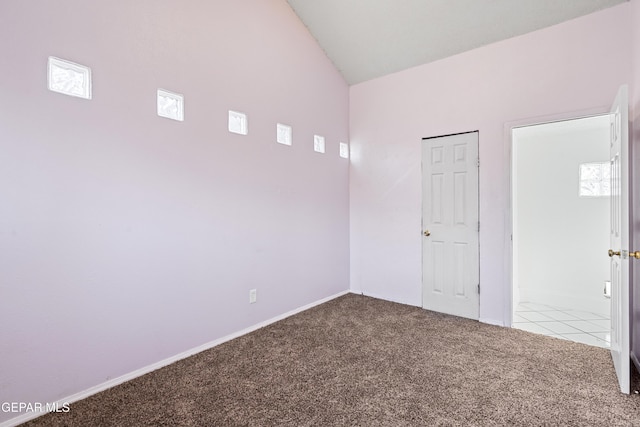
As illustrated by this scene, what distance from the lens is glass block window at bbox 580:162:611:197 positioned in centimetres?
394

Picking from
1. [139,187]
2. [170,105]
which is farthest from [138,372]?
[170,105]

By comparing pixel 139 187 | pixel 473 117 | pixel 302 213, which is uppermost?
pixel 473 117

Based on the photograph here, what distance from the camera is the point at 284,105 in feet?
11.6

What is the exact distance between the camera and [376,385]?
2148 mm

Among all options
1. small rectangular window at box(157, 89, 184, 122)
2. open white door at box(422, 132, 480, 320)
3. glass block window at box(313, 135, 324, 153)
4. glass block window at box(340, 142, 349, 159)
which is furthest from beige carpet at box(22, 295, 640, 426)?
glass block window at box(340, 142, 349, 159)

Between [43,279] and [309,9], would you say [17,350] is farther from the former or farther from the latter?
[309,9]

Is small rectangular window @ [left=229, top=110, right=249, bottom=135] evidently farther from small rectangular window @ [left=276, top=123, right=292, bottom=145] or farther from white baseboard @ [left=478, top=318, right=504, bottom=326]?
white baseboard @ [left=478, top=318, right=504, bottom=326]

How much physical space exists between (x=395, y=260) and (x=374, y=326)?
3.66ft

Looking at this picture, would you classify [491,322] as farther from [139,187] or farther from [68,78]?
[68,78]

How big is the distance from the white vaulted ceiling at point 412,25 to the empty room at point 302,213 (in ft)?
0.09

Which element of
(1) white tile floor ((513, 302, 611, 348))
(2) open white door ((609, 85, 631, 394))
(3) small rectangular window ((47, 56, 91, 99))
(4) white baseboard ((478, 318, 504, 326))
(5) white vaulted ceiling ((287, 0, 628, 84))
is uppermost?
(5) white vaulted ceiling ((287, 0, 628, 84))

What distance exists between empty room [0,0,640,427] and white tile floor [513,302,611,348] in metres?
0.08

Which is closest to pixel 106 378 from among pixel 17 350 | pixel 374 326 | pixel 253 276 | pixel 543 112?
pixel 17 350

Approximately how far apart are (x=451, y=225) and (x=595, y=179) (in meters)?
2.19
